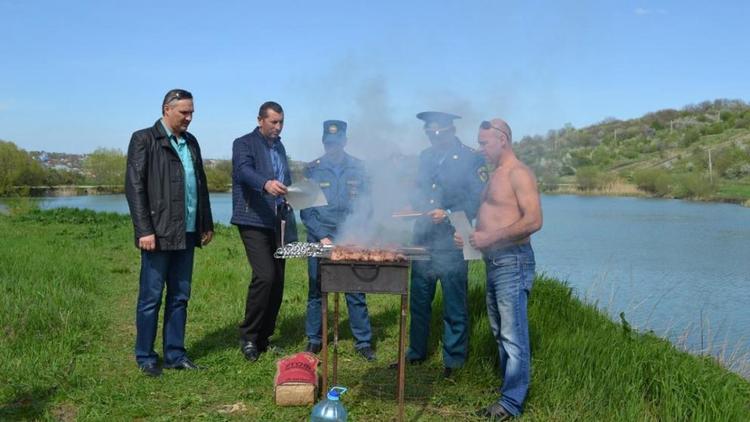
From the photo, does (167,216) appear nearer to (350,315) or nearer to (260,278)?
(260,278)

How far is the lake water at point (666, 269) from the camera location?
9414mm

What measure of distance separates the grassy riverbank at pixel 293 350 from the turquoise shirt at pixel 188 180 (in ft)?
4.15

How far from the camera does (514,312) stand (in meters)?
3.89

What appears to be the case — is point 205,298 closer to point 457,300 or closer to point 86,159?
point 457,300

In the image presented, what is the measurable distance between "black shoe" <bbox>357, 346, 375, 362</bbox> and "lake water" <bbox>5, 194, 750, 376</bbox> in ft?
14.5

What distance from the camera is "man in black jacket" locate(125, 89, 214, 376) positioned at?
180 inches

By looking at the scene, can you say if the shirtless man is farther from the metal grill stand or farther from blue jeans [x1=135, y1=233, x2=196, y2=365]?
blue jeans [x1=135, y1=233, x2=196, y2=365]

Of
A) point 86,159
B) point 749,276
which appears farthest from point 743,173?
point 86,159

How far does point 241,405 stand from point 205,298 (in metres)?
3.64

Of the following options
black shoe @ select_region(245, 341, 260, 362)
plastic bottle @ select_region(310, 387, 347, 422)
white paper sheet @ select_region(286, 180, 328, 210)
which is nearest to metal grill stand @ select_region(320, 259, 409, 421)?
plastic bottle @ select_region(310, 387, 347, 422)

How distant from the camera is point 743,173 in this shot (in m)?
46.8

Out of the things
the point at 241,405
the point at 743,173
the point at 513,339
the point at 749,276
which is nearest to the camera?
the point at 513,339

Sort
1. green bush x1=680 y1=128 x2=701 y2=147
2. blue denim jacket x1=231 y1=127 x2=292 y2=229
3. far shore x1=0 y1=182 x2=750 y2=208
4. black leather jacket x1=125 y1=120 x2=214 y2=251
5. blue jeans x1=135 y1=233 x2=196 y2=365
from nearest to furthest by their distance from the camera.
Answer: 1. black leather jacket x1=125 y1=120 x2=214 y2=251
2. blue jeans x1=135 y1=233 x2=196 y2=365
3. blue denim jacket x1=231 y1=127 x2=292 y2=229
4. far shore x1=0 y1=182 x2=750 y2=208
5. green bush x1=680 y1=128 x2=701 y2=147

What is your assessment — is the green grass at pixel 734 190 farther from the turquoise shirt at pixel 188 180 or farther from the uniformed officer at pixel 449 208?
the turquoise shirt at pixel 188 180
